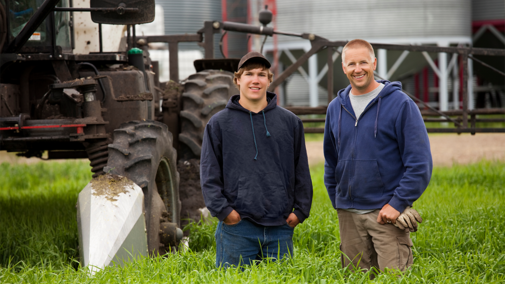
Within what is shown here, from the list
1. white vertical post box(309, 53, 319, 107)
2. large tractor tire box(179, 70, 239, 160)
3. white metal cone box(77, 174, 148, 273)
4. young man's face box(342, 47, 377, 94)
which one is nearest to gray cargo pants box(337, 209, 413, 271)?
young man's face box(342, 47, 377, 94)

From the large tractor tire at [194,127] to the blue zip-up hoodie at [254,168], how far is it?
197 centimetres

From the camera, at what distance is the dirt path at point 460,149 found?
1145 centimetres

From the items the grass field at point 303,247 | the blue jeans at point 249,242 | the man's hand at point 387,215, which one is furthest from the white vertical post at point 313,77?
the man's hand at point 387,215

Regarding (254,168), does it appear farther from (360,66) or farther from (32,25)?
(32,25)

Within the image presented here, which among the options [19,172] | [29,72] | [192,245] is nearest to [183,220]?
[192,245]

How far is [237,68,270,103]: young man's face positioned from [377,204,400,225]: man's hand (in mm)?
883

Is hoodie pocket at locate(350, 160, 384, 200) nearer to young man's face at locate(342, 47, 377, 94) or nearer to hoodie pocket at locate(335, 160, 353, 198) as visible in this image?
hoodie pocket at locate(335, 160, 353, 198)

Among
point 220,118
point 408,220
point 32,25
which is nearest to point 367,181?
point 408,220

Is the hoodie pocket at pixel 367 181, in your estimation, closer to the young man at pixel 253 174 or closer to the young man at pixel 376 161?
the young man at pixel 376 161

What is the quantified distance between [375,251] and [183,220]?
2.38 metres

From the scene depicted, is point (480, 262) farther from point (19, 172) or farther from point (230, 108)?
point (19, 172)

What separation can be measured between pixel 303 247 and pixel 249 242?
1.40m

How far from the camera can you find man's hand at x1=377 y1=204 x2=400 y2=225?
286 centimetres

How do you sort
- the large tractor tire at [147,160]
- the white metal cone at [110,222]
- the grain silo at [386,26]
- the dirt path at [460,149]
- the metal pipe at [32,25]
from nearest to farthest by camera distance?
the white metal cone at [110,222], the large tractor tire at [147,160], the metal pipe at [32,25], the dirt path at [460,149], the grain silo at [386,26]
